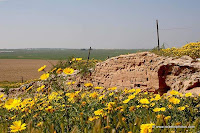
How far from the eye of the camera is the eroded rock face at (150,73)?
7.20 metres

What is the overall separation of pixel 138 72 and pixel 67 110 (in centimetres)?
511

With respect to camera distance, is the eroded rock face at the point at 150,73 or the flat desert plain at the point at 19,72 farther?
the flat desert plain at the point at 19,72

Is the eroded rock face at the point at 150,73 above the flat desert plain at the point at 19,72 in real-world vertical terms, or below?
above

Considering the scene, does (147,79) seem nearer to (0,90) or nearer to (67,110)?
(67,110)

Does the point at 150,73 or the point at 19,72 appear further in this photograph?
the point at 19,72

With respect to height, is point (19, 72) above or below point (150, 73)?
below

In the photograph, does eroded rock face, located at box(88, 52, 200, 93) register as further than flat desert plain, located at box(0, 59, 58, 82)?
No

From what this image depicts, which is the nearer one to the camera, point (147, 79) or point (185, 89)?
point (185, 89)

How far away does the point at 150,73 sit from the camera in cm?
793

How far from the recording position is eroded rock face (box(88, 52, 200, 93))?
7.20 metres

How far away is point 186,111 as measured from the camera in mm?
3357

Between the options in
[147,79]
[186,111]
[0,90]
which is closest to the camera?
[186,111]

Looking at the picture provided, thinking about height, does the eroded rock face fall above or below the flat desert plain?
above

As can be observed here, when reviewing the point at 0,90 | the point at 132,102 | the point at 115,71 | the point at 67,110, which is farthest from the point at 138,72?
the point at 0,90
